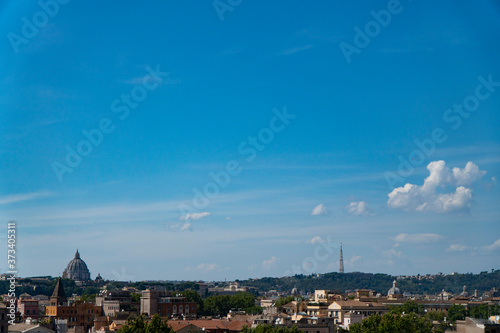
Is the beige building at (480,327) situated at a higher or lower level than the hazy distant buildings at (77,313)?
lower

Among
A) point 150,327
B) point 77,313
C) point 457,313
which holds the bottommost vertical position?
point 457,313

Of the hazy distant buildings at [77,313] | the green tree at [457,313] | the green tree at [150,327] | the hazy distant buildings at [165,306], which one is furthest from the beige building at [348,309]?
the green tree at [150,327]

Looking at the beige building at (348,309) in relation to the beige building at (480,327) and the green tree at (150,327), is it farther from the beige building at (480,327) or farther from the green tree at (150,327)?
the green tree at (150,327)

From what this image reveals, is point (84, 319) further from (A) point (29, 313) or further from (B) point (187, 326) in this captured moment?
(B) point (187, 326)

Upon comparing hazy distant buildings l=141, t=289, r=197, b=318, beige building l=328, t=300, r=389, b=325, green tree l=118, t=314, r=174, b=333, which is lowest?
green tree l=118, t=314, r=174, b=333

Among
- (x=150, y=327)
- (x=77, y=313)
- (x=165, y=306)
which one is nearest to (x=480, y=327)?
(x=150, y=327)

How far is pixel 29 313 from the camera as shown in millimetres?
97812

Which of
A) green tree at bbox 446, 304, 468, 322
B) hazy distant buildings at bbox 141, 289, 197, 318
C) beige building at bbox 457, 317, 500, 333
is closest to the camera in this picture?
beige building at bbox 457, 317, 500, 333

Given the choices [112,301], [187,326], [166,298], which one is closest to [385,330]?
[187,326]

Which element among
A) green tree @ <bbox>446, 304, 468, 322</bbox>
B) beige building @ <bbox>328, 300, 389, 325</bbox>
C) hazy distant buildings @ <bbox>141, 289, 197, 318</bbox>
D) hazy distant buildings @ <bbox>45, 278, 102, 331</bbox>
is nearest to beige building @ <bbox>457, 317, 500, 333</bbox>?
beige building @ <bbox>328, 300, 389, 325</bbox>

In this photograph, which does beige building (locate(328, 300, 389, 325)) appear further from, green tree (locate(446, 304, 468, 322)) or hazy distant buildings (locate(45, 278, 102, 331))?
hazy distant buildings (locate(45, 278, 102, 331))

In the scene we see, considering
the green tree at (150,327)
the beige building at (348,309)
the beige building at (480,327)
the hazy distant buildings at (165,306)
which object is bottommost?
the beige building at (480,327)

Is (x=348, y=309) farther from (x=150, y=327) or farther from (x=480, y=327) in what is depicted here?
(x=150, y=327)

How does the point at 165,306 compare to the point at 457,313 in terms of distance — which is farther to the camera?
the point at 457,313
